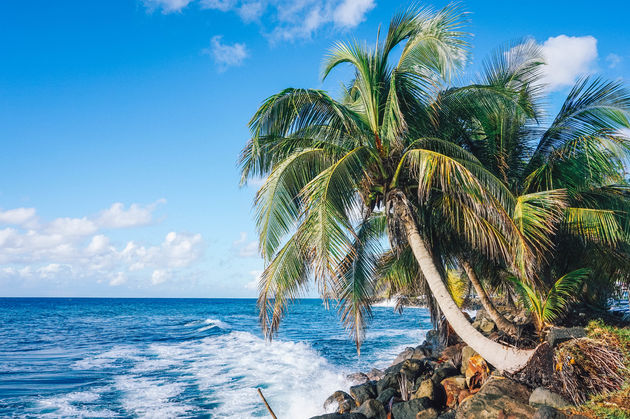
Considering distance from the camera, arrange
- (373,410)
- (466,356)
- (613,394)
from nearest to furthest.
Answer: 1. (613,394)
2. (373,410)
3. (466,356)

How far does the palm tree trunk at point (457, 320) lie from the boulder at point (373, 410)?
282 centimetres

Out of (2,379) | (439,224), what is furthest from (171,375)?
(439,224)

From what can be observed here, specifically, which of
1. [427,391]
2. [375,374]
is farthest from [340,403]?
[375,374]

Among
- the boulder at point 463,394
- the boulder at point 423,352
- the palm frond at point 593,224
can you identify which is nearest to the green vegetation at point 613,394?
the palm frond at point 593,224

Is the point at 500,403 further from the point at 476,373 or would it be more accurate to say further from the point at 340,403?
the point at 340,403

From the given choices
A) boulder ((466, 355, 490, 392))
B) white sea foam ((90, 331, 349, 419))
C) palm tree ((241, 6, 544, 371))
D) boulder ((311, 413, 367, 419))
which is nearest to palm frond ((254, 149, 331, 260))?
palm tree ((241, 6, 544, 371))

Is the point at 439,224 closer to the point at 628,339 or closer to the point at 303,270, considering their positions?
the point at 303,270

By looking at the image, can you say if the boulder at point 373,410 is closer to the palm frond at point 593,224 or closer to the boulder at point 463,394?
the boulder at point 463,394

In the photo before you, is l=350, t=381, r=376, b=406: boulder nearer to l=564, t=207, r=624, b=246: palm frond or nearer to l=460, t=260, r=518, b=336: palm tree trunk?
l=460, t=260, r=518, b=336: palm tree trunk

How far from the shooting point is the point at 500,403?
6543 mm

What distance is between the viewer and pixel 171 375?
690 inches

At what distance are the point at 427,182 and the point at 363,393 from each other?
6.36 m

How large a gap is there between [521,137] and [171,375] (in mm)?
15159

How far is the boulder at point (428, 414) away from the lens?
7758mm
